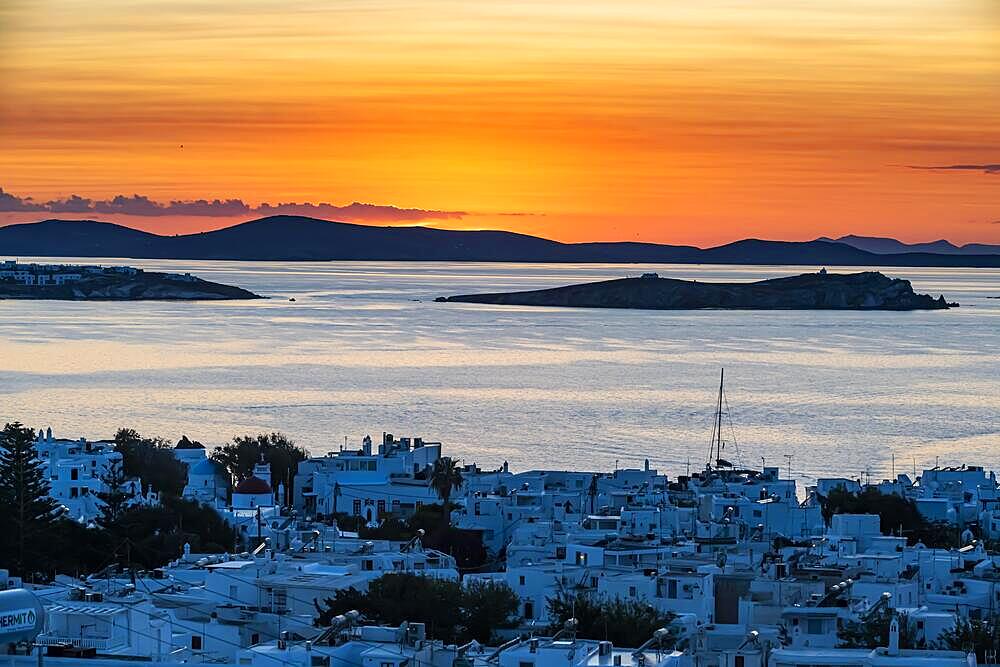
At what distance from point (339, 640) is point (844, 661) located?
11.9 feet

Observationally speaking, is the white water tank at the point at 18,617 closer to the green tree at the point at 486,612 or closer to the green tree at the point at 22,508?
the green tree at the point at 486,612

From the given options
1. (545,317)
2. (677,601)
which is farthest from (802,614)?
(545,317)

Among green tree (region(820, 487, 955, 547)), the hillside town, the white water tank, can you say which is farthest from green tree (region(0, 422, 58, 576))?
green tree (region(820, 487, 955, 547))

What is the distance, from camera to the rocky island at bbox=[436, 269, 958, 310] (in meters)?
190

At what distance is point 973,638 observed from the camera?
1514 cm

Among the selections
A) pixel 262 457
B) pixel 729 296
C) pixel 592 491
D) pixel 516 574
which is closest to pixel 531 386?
pixel 262 457

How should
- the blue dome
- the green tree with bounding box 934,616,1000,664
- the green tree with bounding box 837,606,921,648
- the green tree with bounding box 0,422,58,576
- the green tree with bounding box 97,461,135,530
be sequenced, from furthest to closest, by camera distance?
the blue dome → the green tree with bounding box 97,461,135,530 → the green tree with bounding box 0,422,58,576 → the green tree with bounding box 837,606,921,648 → the green tree with bounding box 934,616,1000,664

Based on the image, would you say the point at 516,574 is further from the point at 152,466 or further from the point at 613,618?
the point at 152,466

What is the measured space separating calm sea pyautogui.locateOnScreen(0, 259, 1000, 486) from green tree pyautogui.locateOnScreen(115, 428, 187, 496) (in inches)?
428

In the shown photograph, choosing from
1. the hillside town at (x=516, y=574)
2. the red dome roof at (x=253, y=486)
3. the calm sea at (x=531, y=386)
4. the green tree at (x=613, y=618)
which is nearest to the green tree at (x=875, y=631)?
the hillside town at (x=516, y=574)

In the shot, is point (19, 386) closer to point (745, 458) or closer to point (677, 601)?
point (745, 458)

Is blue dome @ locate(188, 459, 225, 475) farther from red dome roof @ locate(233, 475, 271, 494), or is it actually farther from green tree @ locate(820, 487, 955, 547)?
green tree @ locate(820, 487, 955, 547)

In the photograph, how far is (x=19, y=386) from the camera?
241ft

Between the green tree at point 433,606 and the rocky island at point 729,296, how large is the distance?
16875 centimetres
